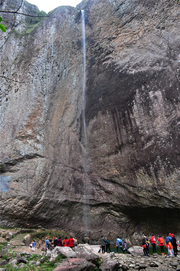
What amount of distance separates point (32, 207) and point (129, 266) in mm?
8885

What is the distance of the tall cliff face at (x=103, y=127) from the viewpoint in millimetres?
12680

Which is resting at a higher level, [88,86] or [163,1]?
[163,1]

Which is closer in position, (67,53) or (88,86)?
(88,86)

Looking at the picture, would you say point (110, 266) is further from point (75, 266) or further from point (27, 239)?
point (27, 239)

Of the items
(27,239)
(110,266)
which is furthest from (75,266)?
(27,239)

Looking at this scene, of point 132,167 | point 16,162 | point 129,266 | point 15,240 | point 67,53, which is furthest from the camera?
point 67,53

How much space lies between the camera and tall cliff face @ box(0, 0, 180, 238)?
12.7m

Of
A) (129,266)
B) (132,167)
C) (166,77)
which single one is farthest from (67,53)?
(129,266)

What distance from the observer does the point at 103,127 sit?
1556 cm

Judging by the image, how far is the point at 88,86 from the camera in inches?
711

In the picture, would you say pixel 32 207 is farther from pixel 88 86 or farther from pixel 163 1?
pixel 163 1

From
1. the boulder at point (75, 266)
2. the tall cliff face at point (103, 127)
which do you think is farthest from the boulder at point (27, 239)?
the boulder at point (75, 266)

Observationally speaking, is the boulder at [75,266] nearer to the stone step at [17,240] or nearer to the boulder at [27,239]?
the stone step at [17,240]

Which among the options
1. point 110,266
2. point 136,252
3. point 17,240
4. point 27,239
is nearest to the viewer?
point 110,266
